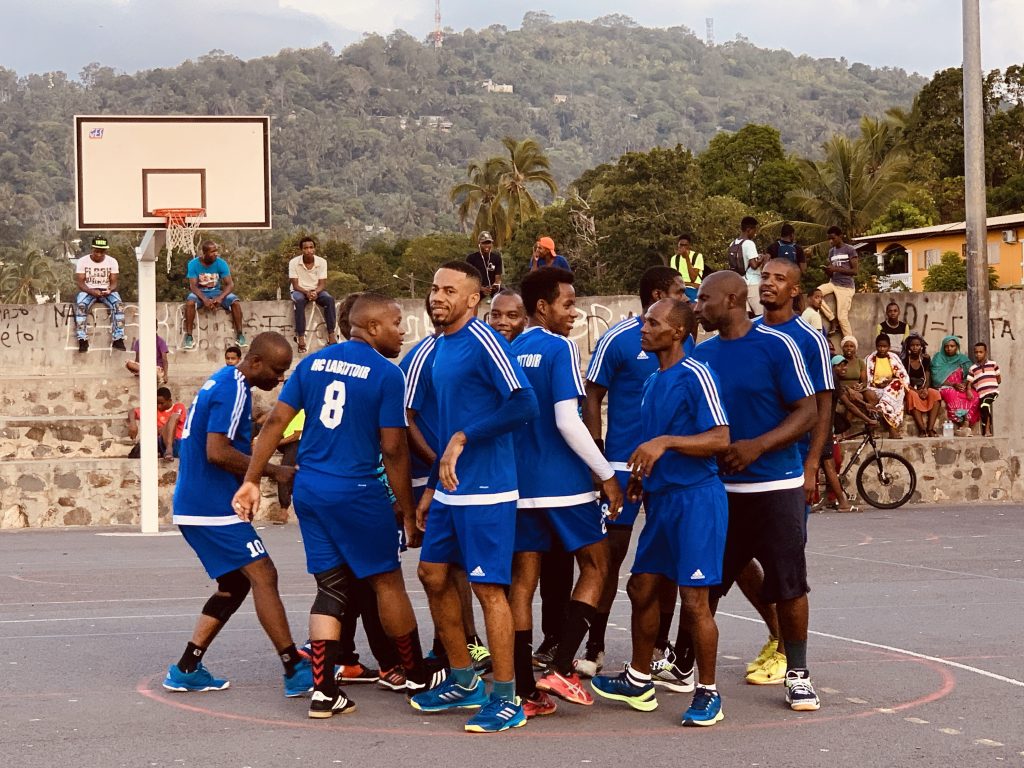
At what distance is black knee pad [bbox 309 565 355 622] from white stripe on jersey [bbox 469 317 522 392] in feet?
4.23

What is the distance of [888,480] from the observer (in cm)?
1870

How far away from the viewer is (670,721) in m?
6.95

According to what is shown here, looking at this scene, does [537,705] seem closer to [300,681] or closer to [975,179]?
[300,681]

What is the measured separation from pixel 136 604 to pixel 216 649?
7.84 feet

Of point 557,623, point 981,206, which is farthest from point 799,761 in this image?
point 981,206

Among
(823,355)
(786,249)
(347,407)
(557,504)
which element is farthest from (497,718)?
Result: (786,249)

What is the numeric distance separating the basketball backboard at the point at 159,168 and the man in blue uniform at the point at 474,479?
1128 centimetres

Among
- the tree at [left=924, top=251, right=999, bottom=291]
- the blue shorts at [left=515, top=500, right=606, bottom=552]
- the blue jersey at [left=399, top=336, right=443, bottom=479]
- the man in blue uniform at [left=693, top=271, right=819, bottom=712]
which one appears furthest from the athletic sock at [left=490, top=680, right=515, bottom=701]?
the tree at [left=924, top=251, right=999, bottom=291]

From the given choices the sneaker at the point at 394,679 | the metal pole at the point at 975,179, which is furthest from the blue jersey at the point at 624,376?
the metal pole at the point at 975,179

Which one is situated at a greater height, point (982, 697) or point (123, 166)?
point (123, 166)

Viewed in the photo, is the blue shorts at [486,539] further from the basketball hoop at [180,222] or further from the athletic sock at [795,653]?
the basketball hoop at [180,222]

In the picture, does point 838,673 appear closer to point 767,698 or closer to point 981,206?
point 767,698

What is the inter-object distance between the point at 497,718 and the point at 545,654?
1.61 m

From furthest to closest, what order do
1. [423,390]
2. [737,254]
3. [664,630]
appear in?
[737,254] → [664,630] → [423,390]
